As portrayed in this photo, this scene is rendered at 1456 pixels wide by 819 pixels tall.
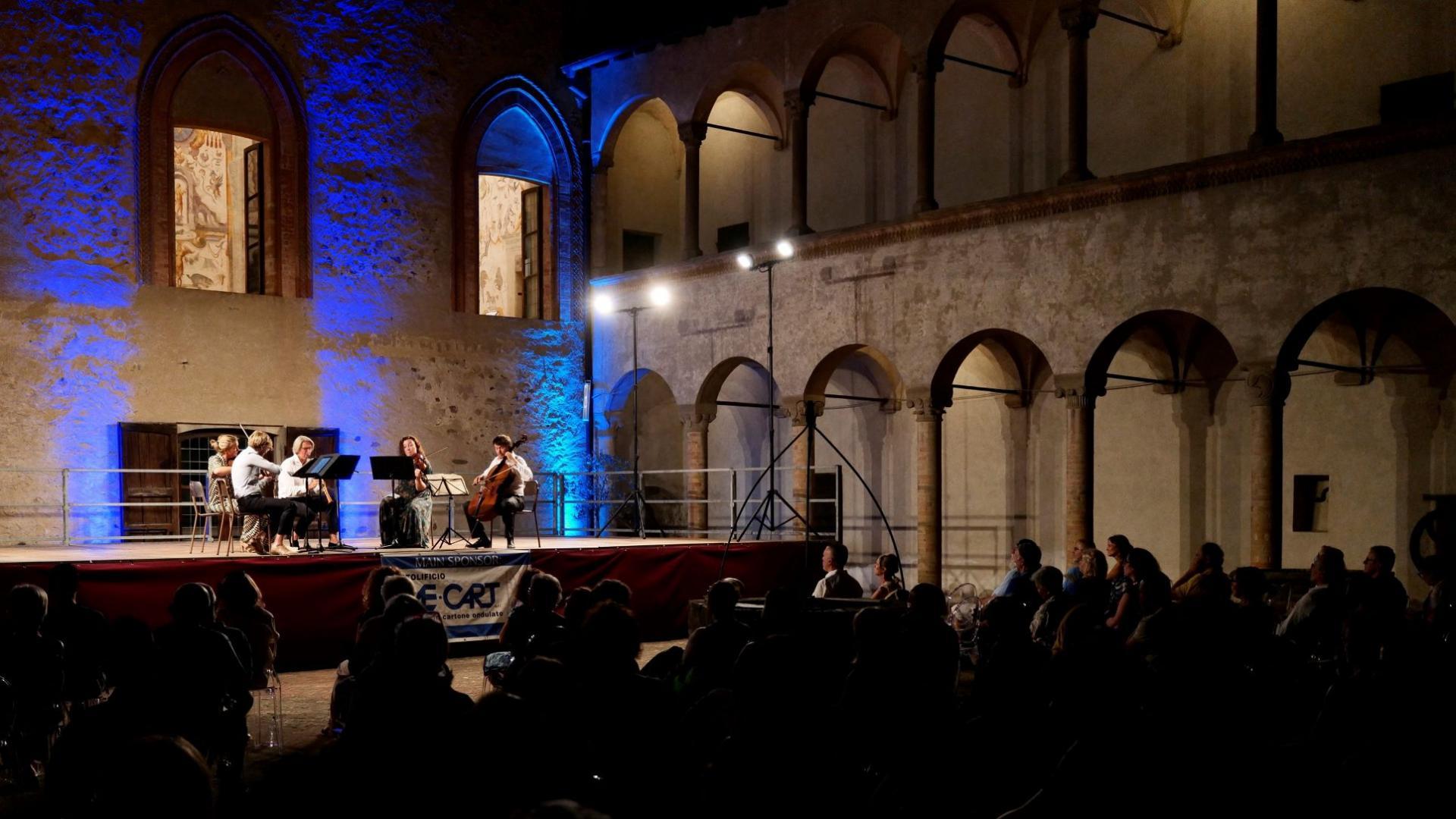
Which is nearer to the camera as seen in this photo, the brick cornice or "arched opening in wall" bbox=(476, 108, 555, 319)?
the brick cornice

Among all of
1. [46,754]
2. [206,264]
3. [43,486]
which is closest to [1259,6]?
[46,754]

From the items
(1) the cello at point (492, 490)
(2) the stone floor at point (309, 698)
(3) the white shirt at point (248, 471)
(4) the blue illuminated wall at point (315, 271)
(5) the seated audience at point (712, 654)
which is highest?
(4) the blue illuminated wall at point (315, 271)

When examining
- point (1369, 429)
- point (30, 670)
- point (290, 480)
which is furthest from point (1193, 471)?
point (30, 670)

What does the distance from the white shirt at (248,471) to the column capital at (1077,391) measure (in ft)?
28.3

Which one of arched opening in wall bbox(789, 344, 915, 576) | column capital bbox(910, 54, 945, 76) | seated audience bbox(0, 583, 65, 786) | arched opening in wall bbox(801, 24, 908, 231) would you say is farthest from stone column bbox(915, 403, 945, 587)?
seated audience bbox(0, 583, 65, 786)

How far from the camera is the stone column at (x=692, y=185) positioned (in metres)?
20.0

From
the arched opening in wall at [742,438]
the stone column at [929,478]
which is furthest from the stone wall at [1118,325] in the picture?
the arched opening in wall at [742,438]

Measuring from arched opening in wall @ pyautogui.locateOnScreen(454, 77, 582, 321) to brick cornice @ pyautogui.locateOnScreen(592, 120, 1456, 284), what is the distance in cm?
223

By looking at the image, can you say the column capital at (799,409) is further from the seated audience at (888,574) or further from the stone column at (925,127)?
the seated audience at (888,574)

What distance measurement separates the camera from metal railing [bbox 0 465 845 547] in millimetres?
15945

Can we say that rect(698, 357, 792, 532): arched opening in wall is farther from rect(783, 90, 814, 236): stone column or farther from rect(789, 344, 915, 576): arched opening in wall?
rect(783, 90, 814, 236): stone column

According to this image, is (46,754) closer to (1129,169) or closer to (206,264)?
(1129,169)

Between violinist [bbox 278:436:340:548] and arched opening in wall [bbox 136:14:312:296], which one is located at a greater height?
arched opening in wall [bbox 136:14:312:296]

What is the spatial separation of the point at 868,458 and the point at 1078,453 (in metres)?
5.85
